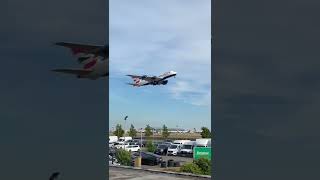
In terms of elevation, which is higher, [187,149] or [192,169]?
[192,169]

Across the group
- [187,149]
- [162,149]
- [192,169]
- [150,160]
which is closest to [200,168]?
Result: [192,169]

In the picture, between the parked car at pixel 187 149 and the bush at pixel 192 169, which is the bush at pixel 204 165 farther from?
the parked car at pixel 187 149
